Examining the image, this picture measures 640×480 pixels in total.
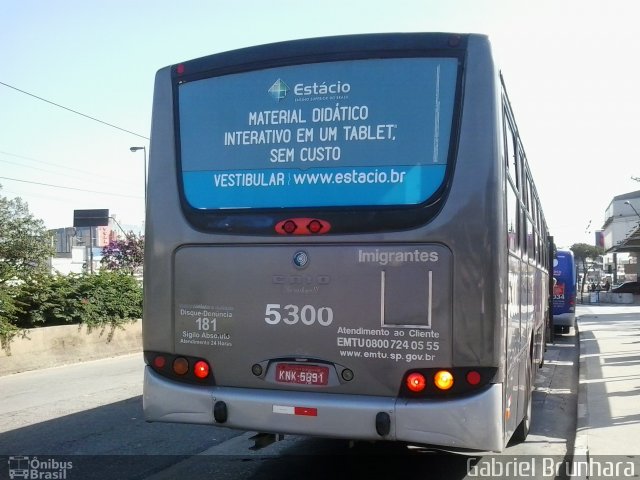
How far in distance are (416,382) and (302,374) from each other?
0.83 meters

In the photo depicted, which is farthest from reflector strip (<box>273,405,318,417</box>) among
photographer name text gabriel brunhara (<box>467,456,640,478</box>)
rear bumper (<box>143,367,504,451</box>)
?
photographer name text gabriel brunhara (<box>467,456,640,478</box>)

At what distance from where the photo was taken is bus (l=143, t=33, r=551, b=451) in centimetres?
445

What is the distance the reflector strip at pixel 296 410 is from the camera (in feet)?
15.3

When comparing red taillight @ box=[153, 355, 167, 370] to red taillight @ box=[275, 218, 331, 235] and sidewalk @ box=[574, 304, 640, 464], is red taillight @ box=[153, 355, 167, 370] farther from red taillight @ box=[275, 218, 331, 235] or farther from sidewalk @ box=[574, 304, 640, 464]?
sidewalk @ box=[574, 304, 640, 464]

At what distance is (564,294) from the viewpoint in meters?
20.8

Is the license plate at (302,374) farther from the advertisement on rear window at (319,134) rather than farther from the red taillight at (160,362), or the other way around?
the advertisement on rear window at (319,134)

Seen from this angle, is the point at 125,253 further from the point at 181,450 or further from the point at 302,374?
the point at 302,374

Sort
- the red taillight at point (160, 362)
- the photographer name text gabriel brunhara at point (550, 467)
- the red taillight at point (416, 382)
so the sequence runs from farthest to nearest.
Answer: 1. the photographer name text gabriel brunhara at point (550, 467)
2. the red taillight at point (160, 362)
3. the red taillight at point (416, 382)

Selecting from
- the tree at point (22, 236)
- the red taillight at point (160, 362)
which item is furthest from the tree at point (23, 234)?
the red taillight at point (160, 362)

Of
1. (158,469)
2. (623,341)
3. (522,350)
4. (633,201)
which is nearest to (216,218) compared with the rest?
(158,469)

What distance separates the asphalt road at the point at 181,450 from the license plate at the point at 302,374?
1.69m

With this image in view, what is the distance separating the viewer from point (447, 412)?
14.4 feet

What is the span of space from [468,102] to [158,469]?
4.30m

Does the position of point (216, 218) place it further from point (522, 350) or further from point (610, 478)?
point (610, 478)
